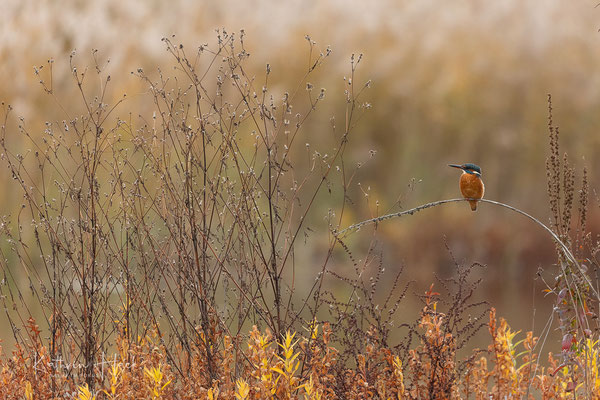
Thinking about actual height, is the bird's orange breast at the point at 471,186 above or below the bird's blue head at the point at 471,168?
below

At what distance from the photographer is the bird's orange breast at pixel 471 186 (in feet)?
10.7

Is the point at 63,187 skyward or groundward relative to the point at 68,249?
skyward

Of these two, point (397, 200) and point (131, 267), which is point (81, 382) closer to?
point (131, 267)

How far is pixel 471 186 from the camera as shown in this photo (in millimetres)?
3273

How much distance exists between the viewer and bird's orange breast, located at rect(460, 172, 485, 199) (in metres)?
3.27

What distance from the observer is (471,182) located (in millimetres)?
3266

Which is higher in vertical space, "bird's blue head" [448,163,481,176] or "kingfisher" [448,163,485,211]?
"bird's blue head" [448,163,481,176]

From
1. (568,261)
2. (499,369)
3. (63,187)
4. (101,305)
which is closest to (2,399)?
(101,305)

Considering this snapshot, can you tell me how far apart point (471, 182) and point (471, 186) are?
0.02 m

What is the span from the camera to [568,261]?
3.03m

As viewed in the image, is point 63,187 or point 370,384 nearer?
point 370,384

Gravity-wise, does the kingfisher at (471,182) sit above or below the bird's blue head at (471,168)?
below

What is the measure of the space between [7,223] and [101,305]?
1.74 ft

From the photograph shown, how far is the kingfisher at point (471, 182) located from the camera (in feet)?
10.7
